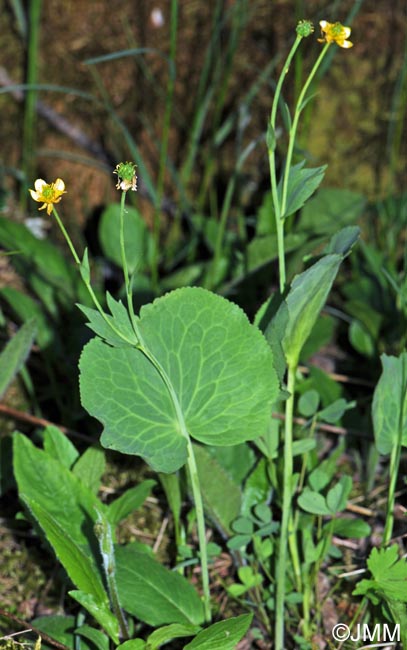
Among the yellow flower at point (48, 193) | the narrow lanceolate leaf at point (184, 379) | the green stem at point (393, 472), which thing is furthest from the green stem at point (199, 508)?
the yellow flower at point (48, 193)

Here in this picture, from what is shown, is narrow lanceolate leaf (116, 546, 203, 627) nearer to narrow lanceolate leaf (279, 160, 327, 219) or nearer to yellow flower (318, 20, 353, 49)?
narrow lanceolate leaf (279, 160, 327, 219)

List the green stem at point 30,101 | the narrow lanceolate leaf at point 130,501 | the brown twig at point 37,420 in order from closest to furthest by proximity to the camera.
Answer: the narrow lanceolate leaf at point 130,501, the brown twig at point 37,420, the green stem at point 30,101

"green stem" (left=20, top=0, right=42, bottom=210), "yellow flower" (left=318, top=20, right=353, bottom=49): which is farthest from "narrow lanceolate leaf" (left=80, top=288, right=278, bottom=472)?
"green stem" (left=20, top=0, right=42, bottom=210)

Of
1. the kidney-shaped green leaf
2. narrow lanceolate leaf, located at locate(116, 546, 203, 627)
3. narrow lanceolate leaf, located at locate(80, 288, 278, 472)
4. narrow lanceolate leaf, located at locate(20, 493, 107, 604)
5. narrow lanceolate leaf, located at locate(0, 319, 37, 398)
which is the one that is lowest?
narrow lanceolate leaf, located at locate(116, 546, 203, 627)

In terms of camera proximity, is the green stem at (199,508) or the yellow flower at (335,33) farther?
the green stem at (199,508)

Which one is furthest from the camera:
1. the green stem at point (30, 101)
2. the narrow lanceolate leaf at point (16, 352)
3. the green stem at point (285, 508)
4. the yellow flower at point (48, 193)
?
the green stem at point (30, 101)

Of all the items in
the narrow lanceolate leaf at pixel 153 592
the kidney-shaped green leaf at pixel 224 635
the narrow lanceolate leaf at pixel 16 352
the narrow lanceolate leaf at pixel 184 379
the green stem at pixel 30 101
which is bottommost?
the narrow lanceolate leaf at pixel 153 592

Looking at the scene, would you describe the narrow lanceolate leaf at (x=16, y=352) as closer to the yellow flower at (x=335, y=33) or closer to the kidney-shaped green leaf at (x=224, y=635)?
the kidney-shaped green leaf at (x=224, y=635)
